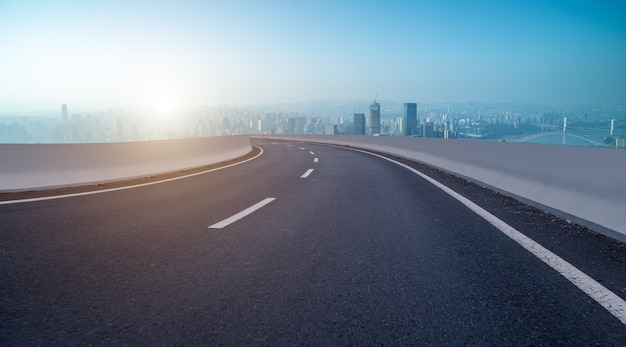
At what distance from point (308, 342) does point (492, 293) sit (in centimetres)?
168

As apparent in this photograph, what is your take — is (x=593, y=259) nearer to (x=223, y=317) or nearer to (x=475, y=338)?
(x=475, y=338)

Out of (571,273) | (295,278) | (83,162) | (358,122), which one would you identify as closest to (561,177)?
(571,273)

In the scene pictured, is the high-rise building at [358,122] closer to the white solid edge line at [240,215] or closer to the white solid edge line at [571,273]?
the white solid edge line at [240,215]

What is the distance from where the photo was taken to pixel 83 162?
34.3 feet

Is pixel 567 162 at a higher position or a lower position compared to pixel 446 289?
higher

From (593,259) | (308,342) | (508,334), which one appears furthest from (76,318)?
(593,259)

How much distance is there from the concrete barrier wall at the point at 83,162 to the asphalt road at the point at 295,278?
233 centimetres

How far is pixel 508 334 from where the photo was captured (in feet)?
8.93

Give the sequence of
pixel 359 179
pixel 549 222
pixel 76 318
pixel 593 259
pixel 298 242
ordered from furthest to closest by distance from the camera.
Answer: pixel 359 179, pixel 549 222, pixel 298 242, pixel 593 259, pixel 76 318

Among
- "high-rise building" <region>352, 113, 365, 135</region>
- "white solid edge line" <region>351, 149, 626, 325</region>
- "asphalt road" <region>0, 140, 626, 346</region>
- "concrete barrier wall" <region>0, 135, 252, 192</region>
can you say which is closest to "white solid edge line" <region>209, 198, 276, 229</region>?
"asphalt road" <region>0, 140, 626, 346</region>

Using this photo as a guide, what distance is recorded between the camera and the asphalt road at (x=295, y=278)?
2.74 meters

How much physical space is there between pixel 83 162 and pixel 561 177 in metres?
10.2

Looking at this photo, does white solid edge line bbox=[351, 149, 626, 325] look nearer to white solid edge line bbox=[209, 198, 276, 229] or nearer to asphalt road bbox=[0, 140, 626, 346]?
asphalt road bbox=[0, 140, 626, 346]

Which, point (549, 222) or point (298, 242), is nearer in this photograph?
point (298, 242)
